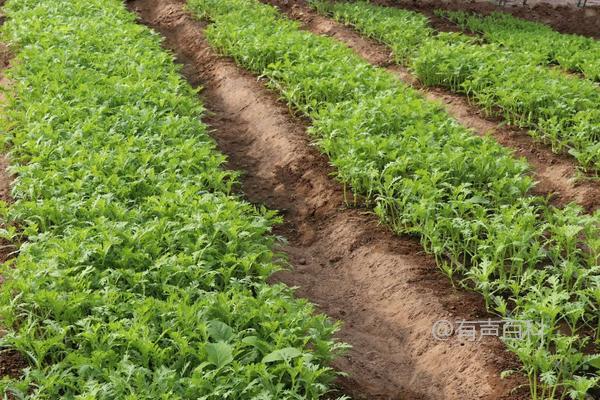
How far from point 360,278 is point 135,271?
2.43 metres

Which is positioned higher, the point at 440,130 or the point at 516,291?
the point at 440,130

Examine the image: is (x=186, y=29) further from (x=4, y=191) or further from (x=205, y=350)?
(x=205, y=350)

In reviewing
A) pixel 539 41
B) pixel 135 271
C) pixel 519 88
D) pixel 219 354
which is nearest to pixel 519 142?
pixel 519 88

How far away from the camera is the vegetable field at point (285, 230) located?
15.4ft

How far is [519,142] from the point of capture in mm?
9914

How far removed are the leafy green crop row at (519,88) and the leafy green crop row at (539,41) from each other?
940 millimetres

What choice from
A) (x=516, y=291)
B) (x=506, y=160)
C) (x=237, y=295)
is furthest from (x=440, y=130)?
(x=237, y=295)

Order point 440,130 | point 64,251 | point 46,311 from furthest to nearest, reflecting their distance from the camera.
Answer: point 440,130, point 64,251, point 46,311

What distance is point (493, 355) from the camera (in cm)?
551

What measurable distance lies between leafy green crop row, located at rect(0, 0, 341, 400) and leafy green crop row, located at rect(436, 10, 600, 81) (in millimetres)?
8053

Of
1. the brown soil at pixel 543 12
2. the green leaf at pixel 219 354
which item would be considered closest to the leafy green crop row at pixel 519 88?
the green leaf at pixel 219 354

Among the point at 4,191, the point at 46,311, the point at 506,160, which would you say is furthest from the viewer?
the point at 506,160

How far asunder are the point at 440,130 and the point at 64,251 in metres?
4.67

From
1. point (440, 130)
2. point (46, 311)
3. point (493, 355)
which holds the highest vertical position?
point (440, 130)
